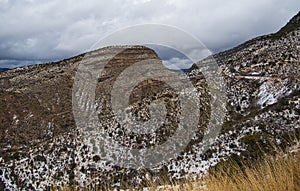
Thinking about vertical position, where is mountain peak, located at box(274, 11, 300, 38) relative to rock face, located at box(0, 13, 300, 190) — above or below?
above

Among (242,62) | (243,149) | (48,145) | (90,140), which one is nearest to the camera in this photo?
(243,149)

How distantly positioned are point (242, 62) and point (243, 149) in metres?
25.3

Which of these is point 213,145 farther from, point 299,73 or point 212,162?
point 299,73

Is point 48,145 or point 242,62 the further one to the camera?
point 242,62

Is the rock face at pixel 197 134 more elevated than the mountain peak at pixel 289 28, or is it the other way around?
the mountain peak at pixel 289 28

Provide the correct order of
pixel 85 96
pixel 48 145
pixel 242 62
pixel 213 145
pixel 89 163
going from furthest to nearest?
pixel 85 96, pixel 242 62, pixel 48 145, pixel 89 163, pixel 213 145

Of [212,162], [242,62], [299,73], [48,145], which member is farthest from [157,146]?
[242,62]

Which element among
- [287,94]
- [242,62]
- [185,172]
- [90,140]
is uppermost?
[242,62]

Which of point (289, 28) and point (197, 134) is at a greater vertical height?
point (289, 28)

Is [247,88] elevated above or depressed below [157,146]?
above

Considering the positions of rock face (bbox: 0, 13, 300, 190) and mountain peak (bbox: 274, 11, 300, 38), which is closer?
rock face (bbox: 0, 13, 300, 190)

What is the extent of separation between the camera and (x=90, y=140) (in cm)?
3045

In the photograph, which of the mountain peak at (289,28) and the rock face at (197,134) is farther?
the mountain peak at (289,28)

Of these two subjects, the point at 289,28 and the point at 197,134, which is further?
the point at 289,28
